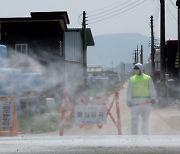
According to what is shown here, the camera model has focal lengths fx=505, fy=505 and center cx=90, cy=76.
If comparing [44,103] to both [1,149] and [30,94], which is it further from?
[1,149]

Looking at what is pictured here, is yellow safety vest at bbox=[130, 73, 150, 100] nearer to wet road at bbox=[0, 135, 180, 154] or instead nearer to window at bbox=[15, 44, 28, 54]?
wet road at bbox=[0, 135, 180, 154]

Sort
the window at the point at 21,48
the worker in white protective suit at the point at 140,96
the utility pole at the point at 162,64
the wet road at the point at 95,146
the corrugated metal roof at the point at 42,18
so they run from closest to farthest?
the wet road at the point at 95,146
the worker in white protective suit at the point at 140,96
the utility pole at the point at 162,64
the corrugated metal roof at the point at 42,18
the window at the point at 21,48

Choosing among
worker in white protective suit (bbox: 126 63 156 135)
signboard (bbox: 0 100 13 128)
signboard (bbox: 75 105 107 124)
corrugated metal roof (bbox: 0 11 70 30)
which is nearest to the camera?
worker in white protective suit (bbox: 126 63 156 135)

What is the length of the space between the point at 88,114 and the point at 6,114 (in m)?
2.21

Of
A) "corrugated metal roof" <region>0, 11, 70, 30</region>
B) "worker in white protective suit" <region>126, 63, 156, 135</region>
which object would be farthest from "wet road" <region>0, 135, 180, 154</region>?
"corrugated metal roof" <region>0, 11, 70, 30</region>

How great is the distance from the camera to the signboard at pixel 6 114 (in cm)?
1342

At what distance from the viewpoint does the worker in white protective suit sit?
37.2ft

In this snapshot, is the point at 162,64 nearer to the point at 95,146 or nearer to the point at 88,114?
the point at 88,114

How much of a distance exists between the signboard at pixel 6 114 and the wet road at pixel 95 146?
5524 mm

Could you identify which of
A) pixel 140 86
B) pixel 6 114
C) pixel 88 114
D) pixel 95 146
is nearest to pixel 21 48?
pixel 6 114

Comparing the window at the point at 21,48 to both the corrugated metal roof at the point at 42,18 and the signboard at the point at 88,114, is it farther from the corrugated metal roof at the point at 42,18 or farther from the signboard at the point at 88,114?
the signboard at the point at 88,114

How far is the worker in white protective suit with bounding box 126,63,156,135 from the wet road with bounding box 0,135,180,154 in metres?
3.35

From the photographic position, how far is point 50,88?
3006cm

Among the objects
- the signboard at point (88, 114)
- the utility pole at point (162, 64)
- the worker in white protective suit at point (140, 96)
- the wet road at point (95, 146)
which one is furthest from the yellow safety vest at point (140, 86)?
the utility pole at point (162, 64)
